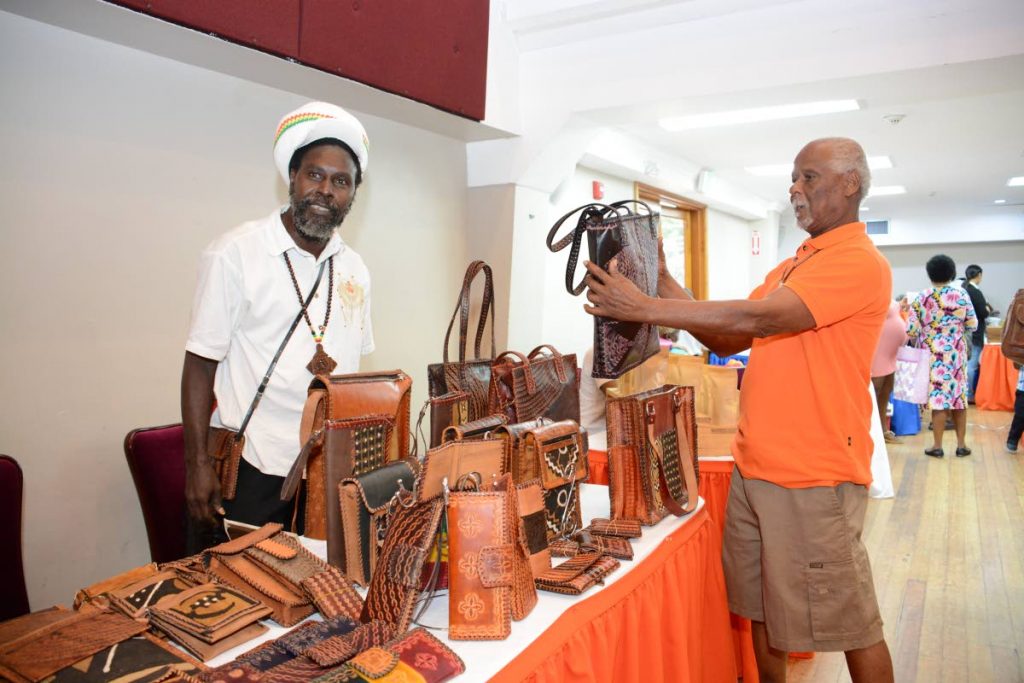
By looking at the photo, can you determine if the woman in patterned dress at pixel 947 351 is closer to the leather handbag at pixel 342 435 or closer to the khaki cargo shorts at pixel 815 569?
the khaki cargo shorts at pixel 815 569

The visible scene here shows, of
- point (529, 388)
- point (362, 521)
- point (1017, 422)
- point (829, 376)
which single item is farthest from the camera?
point (1017, 422)

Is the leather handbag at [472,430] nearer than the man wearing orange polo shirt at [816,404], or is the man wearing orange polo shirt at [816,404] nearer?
the leather handbag at [472,430]

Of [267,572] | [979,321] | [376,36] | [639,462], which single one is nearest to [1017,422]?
[979,321]

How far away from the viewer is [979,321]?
8.70 m

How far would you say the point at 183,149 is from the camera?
279 cm

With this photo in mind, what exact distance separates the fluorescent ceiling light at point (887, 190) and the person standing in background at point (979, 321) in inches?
54.9

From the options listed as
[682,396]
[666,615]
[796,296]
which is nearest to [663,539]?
[666,615]

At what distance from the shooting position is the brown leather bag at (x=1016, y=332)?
2.95m

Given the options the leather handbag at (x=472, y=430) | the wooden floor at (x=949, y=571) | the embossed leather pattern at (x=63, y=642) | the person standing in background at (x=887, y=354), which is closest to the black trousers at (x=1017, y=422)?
the wooden floor at (x=949, y=571)

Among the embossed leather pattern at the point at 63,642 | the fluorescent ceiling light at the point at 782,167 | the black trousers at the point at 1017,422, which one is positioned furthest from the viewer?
the fluorescent ceiling light at the point at 782,167

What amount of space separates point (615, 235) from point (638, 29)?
2388 mm

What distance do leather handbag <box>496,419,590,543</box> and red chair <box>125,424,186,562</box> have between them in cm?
122

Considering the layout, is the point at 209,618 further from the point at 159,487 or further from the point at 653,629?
the point at 159,487

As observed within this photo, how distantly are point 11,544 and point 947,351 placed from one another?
7.24 m
